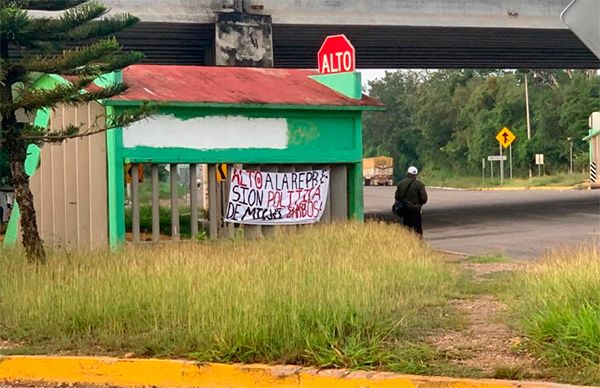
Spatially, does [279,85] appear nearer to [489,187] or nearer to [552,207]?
[552,207]

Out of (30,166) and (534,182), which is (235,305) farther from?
(534,182)

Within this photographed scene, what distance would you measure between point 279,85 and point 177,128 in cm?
304

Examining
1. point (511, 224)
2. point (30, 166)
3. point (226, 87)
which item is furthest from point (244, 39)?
point (30, 166)

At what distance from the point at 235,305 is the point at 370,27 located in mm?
25588

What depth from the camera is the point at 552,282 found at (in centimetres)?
860

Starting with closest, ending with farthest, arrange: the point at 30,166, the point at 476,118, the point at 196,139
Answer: the point at 30,166 → the point at 196,139 → the point at 476,118

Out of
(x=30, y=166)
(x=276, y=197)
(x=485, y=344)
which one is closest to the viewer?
(x=485, y=344)

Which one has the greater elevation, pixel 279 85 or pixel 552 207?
pixel 279 85

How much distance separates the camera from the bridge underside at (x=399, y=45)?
33031mm

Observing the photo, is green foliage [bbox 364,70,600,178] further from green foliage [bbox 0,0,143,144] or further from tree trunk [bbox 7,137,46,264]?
tree trunk [bbox 7,137,46,264]

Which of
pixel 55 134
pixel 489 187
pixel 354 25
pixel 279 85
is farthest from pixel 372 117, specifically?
pixel 55 134

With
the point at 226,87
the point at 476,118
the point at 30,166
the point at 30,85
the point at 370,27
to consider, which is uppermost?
the point at 370,27

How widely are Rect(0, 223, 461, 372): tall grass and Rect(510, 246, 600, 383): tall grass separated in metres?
0.89

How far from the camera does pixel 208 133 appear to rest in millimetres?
17250
